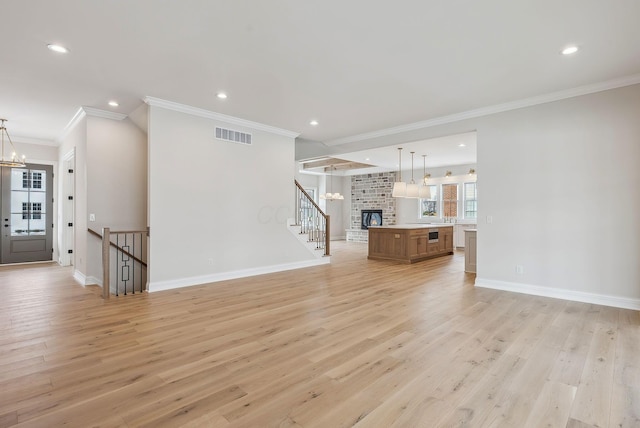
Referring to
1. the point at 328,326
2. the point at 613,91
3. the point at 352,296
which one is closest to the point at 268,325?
the point at 328,326

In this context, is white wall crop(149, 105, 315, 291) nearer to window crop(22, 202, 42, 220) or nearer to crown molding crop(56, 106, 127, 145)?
crown molding crop(56, 106, 127, 145)

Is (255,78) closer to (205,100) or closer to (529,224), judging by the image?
(205,100)

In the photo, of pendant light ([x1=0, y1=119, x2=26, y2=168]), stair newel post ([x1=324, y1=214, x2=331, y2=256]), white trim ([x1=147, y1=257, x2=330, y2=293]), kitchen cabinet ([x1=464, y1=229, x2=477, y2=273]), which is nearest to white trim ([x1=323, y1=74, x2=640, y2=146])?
stair newel post ([x1=324, y1=214, x2=331, y2=256])

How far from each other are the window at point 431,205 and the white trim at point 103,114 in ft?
32.4

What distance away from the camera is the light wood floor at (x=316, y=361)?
1904 mm

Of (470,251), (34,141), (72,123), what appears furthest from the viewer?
(34,141)

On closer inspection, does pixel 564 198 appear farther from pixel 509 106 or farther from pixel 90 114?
pixel 90 114

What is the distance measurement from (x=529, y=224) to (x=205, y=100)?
5.31 metres

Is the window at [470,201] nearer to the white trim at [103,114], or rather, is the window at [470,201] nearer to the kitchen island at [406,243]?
the kitchen island at [406,243]

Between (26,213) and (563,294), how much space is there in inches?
430

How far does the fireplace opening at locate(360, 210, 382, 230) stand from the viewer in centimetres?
1318

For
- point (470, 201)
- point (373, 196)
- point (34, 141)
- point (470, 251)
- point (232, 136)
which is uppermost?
point (34, 141)

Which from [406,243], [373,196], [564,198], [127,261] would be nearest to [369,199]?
[373,196]

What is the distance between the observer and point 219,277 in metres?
5.58
